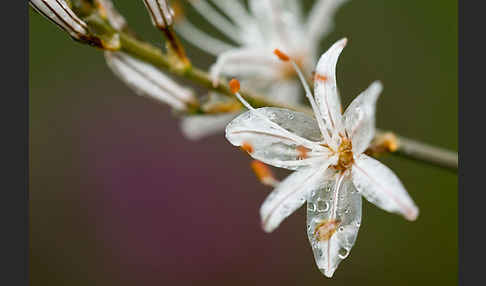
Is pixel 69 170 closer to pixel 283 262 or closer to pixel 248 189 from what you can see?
pixel 248 189

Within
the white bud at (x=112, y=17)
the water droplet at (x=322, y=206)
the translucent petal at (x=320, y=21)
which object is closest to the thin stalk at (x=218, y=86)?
the white bud at (x=112, y=17)

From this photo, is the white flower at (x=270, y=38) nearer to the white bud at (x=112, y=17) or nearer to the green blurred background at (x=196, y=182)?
the white bud at (x=112, y=17)

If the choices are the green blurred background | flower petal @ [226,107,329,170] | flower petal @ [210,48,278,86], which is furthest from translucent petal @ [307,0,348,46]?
the green blurred background

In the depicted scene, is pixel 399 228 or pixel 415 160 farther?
pixel 399 228

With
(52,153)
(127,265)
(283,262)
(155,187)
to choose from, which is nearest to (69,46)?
(52,153)

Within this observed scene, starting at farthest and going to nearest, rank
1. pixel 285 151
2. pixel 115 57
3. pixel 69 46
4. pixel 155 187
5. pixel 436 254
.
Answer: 1. pixel 69 46
2. pixel 155 187
3. pixel 436 254
4. pixel 115 57
5. pixel 285 151

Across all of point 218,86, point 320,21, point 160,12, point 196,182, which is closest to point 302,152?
point 218,86
